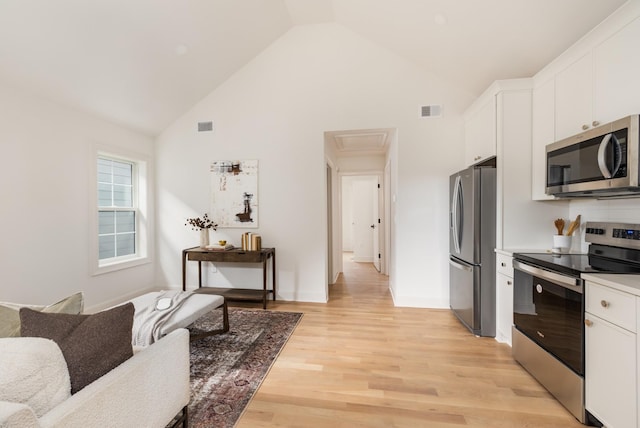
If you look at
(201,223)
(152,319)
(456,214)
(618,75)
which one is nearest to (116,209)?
(201,223)

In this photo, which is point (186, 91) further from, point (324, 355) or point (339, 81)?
point (324, 355)

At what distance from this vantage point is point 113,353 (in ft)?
3.65

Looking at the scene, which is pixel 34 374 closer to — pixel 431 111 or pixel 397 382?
pixel 397 382

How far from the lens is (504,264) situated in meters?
2.58

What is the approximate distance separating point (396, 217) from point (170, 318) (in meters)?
2.80

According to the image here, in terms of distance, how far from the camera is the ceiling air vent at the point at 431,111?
11.8ft

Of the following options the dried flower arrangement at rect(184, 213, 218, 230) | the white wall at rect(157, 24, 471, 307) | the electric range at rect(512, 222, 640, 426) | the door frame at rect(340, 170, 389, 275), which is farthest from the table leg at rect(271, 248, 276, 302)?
the electric range at rect(512, 222, 640, 426)

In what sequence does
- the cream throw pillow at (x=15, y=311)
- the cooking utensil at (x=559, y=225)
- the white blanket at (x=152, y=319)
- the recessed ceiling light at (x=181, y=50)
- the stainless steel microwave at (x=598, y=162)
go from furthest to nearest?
the recessed ceiling light at (x=181, y=50), the cooking utensil at (x=559, y=225), the white blanket at (x=152, y=319), the stainless steel microwave at (x=598, y=162), the cream throw pillow at (x=15, y=311)

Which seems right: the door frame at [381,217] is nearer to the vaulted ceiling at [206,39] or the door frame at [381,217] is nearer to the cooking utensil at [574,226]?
the vaulted ceiling at [206,39]

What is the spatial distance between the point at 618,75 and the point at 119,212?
5346mm

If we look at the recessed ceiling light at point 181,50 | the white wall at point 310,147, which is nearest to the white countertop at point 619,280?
the white wall at point 310,147

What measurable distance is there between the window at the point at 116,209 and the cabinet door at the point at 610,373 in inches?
193

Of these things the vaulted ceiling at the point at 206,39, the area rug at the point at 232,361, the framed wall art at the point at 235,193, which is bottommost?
the area rug at the point at 232,361

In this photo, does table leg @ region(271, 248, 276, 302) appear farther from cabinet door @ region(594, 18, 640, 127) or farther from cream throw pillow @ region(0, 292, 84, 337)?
cabinet door @ region(594, 18, 640, 127)
